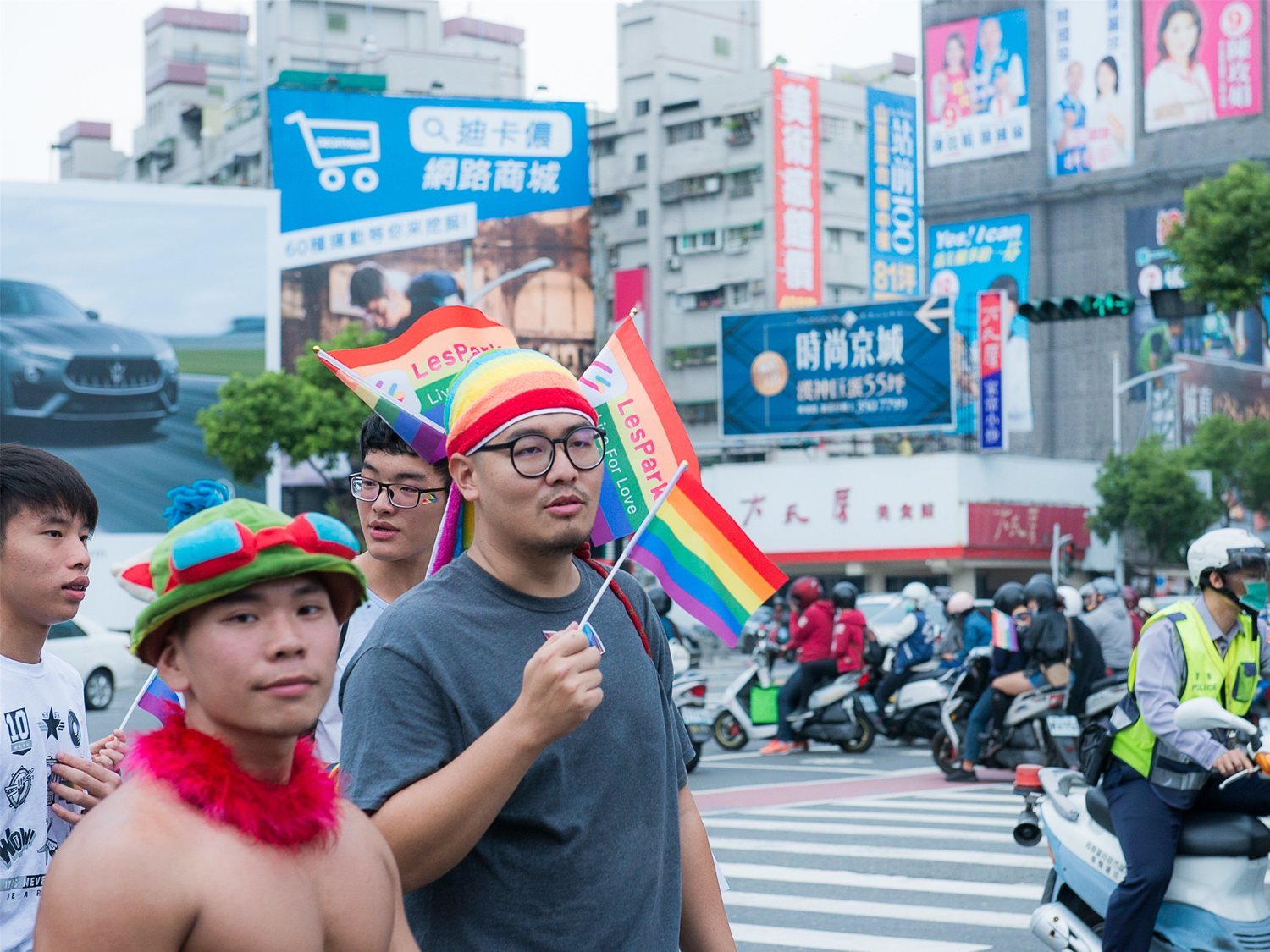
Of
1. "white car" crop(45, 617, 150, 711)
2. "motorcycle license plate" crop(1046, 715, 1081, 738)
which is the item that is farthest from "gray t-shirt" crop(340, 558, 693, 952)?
"white car" crop(45, 617, 150, 711)

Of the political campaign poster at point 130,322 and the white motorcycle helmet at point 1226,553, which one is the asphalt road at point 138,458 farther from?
the white motorcycle helmet at point 1226,553

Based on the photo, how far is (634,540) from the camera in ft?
10.5

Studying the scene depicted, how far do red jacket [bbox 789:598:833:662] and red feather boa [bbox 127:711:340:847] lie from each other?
47.6ft

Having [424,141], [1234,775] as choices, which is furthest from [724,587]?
[424,141]

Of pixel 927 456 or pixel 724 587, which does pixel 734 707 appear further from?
pixel 927 456

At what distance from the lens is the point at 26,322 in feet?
164

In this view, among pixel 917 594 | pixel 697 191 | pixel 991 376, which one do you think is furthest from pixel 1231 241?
pixel 697 191

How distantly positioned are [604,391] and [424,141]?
5393 centimetres

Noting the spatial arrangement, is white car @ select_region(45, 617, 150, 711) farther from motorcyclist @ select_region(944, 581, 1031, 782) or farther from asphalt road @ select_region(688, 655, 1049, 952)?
motorcyclist @ select_region(944, 581, 1031, 782)

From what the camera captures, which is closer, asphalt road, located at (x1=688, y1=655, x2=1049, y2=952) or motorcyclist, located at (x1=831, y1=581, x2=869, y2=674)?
asphalt road, located at (x1=688, y1=655, x2=1049, y2=952)

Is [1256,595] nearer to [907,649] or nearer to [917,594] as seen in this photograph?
[907,649]

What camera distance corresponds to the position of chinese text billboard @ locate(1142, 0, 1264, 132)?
226 ft

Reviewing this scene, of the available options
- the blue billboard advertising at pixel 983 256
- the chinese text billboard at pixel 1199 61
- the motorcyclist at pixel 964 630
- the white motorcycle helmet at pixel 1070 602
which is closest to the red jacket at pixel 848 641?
the motorcyclist at pixel 964 630

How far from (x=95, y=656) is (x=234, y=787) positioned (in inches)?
887
